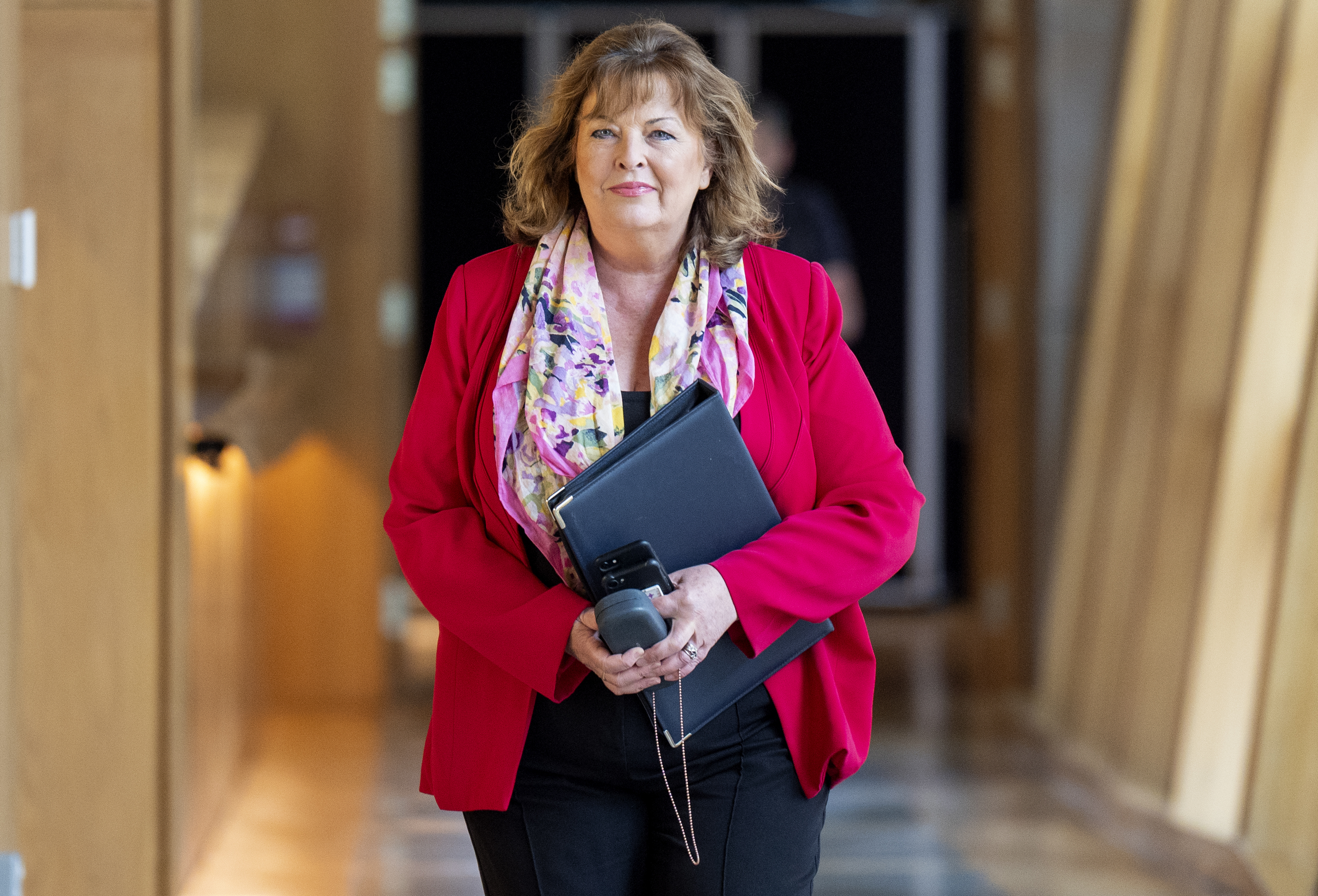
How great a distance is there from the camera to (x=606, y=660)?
58.3 inches

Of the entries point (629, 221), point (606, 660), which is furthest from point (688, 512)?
point (629, 221)

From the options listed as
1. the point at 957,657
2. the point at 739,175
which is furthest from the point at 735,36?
the point at 739,175

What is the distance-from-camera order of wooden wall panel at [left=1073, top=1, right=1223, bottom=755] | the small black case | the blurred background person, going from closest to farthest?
the small black case
wooden wall panel at [left=1073, top=1, right=1223, bottom=755]
the blurred background person

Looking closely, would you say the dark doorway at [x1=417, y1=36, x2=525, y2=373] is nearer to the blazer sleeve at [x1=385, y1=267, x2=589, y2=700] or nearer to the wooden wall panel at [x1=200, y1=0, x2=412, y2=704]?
the wooden wall panel at [x1=200, y1=0, x2=412, y2=704]

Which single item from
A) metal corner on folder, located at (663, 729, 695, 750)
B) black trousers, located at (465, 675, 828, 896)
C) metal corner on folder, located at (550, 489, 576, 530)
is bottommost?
black trousers, located at (465, 675, 828, 896)

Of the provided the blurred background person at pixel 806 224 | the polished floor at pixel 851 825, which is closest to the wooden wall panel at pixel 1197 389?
the polished floor at pixel 851 825

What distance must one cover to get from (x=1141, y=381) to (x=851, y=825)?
1.51 metres

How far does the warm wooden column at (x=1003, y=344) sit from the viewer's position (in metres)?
5.29

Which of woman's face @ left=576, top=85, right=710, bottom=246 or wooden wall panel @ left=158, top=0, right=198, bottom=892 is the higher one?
woman's face @ left=576, top=85, right=710, bottom=246

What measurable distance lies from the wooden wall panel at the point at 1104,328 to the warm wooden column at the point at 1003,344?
607mm

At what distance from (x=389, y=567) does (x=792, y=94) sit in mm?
3410

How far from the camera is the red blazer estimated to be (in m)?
1.56

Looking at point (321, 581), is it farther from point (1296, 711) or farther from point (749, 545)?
point (749, 545)

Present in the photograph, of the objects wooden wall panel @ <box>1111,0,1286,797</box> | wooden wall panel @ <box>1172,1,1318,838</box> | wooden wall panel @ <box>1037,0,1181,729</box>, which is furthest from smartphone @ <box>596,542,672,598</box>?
wooden wall panel @ <box>1037,0,1181,729</box>
